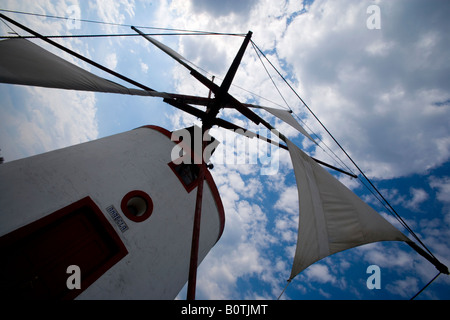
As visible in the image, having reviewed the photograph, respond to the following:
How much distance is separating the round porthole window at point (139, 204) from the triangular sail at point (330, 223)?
4.18 meters

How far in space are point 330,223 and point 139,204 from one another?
17.1 ft

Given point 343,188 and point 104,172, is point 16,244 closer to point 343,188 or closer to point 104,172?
point 104,172

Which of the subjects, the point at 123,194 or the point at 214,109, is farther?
the point at 214,109

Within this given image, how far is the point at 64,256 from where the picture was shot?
375 cm

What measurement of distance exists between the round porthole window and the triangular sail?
4.18 m

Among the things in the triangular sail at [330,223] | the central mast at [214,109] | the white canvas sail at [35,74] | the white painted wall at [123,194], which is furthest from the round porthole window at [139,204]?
the triangular sail at [330,223]

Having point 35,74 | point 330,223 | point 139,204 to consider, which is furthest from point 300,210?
point 35,74

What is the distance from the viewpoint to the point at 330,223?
3.53 metres

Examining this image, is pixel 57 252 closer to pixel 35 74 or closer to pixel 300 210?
pixel 35 74

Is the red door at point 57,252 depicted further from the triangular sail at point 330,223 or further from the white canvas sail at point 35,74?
the triangular sail at point 330,223

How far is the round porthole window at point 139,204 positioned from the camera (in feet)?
16.2
